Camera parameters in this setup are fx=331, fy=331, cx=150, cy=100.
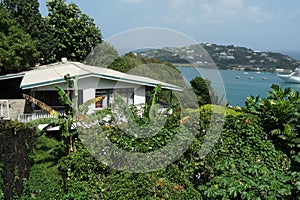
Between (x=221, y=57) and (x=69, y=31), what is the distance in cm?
1513

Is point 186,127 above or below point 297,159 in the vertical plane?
above

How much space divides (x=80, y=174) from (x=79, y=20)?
23294 mm

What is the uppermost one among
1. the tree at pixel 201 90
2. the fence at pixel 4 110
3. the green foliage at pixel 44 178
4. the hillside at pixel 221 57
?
the hillside at pixel 221 57

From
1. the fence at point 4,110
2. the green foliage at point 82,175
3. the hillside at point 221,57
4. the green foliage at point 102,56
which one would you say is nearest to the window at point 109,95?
the hillside at point 221,57

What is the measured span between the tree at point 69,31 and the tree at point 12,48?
7955 millimetres

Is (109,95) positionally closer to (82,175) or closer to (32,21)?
(82,175)

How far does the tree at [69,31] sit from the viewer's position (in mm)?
27641

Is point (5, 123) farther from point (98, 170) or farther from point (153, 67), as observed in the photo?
point (153, 67)

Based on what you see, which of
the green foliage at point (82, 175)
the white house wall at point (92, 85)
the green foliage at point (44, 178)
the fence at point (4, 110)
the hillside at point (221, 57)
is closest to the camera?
the green foliage at point (82, 175)

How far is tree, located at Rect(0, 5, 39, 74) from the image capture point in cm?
1683

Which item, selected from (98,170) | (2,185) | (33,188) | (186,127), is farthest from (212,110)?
(2,185)

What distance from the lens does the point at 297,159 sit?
24.8 feet

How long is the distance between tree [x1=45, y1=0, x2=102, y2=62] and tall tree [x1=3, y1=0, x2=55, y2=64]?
2.48 metres

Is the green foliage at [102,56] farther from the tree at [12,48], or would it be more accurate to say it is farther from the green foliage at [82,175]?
the green foliage at [82,175]
